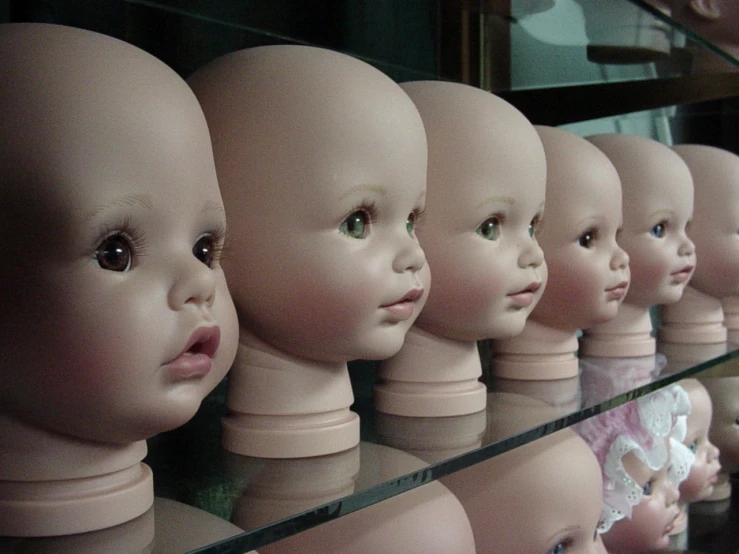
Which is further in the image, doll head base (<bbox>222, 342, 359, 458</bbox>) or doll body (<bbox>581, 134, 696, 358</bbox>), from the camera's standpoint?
doll body (<bbox>581, 134, 696, 358</bbox>)

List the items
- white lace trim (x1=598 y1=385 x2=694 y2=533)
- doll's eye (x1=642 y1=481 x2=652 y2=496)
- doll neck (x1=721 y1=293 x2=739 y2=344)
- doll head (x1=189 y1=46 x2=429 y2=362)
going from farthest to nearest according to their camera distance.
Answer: doll neck (x1=721 y1=293 x2=739 y2=344) < doll's eye (x1=642 y1=481 x2=652 y2=496) < white lace trim (x1=598 y1=385 x2=694 y2=533) < doll head (x1=189 y1=46 x2=429 y2=362)

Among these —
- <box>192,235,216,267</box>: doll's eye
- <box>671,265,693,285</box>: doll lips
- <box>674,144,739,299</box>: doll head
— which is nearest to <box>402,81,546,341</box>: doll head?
<box>192,235,216,267</box>: doll's eye

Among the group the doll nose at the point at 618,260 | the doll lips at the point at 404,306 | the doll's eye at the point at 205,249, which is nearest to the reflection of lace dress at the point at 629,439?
the doll nose at the point at 618,260

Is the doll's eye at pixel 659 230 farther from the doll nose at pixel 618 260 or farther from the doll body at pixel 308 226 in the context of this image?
the doll body at pixel 308 226

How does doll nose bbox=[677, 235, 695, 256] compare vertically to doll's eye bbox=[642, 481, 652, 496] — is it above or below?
above

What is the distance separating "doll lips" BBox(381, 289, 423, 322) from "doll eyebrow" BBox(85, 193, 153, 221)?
283mm

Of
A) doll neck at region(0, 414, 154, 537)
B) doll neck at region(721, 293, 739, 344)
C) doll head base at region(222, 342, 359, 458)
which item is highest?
doll neck at region(0, 414, 154, 537)

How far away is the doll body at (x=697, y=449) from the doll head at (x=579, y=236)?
0.46 meters

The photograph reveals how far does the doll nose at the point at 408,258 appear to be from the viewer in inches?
32.6

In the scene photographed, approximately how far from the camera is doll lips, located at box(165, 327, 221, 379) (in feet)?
2.00

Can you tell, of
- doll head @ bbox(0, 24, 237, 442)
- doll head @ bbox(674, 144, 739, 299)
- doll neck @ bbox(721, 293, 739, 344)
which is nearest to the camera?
doll head @ bbox(0, 24, 237, 442)

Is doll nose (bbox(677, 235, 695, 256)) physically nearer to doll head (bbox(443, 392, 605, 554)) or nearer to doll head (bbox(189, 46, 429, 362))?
doll head (bbox(443, 392, 605, 554))

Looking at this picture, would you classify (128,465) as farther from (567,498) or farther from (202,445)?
(567,498)

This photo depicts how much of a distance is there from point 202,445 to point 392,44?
26.8 inches
